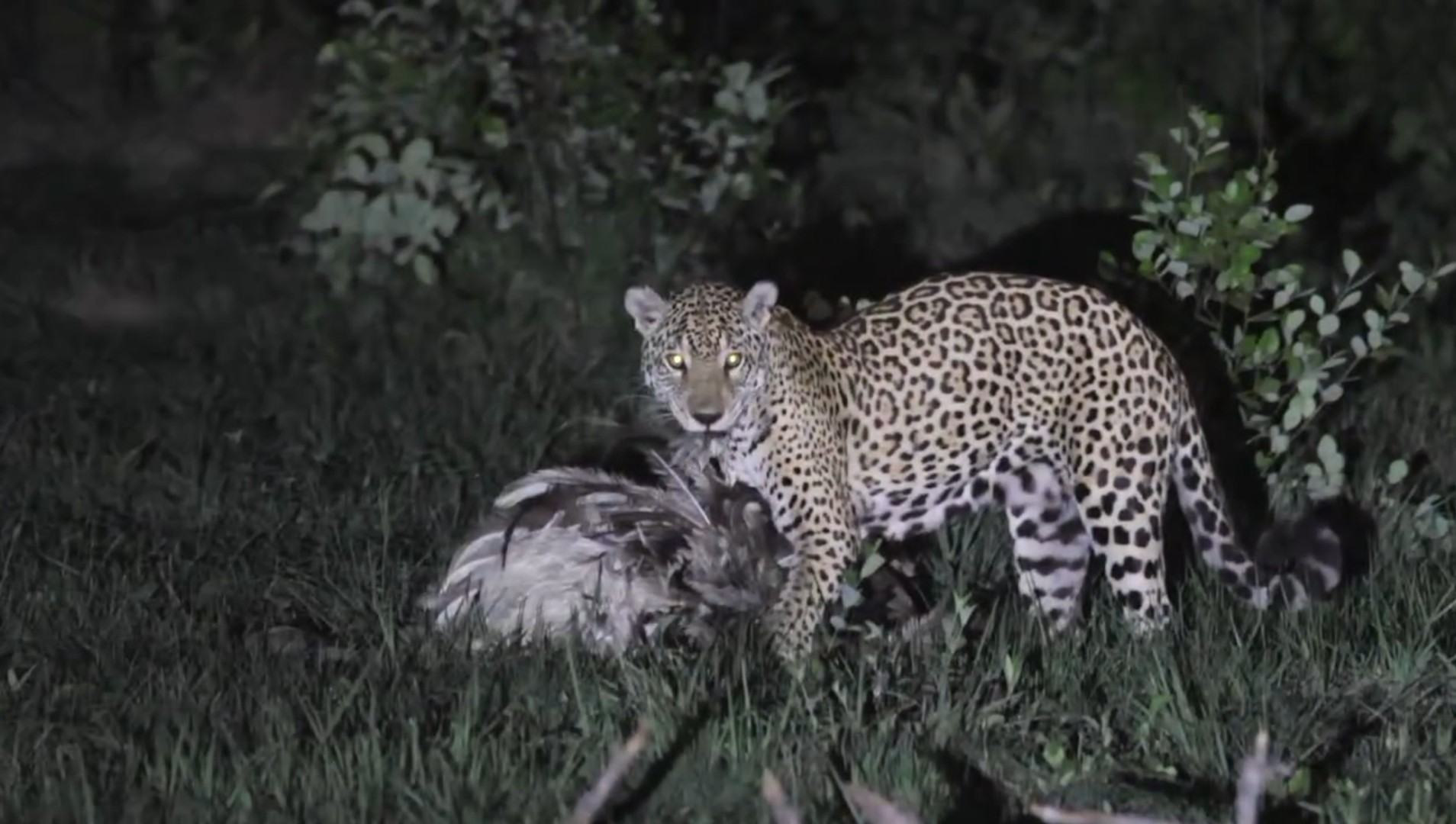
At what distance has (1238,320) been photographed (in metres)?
9.26

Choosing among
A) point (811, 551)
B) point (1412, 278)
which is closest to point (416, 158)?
point (811, 551)

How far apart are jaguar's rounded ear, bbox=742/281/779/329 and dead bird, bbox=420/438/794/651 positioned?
0.48m

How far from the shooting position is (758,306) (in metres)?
6.77

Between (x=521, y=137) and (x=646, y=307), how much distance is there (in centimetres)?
367

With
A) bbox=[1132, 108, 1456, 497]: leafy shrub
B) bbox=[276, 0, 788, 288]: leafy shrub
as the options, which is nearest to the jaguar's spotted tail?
bbox=[1132, 108, 1456, 497]: leafy shrub

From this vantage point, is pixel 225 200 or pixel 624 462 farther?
pixel 225 200

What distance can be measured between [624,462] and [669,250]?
221cm

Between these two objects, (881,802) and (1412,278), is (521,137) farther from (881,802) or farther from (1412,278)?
(881,802)

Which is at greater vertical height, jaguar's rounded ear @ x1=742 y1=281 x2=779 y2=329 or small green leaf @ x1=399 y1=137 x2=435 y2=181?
small green leaf @ x1=399 y1=137 x2=435 y2=181

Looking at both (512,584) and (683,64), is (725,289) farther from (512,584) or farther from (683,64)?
(683,64)

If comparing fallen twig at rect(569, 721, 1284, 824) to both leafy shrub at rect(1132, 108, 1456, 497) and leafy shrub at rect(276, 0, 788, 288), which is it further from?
leafy shrub at rect(276, 0, 788, 288)

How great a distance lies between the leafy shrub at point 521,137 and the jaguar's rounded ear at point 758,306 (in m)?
3.34

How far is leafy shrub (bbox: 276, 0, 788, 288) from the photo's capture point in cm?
1029

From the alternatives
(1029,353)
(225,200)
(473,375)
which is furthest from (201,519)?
(225,200)
